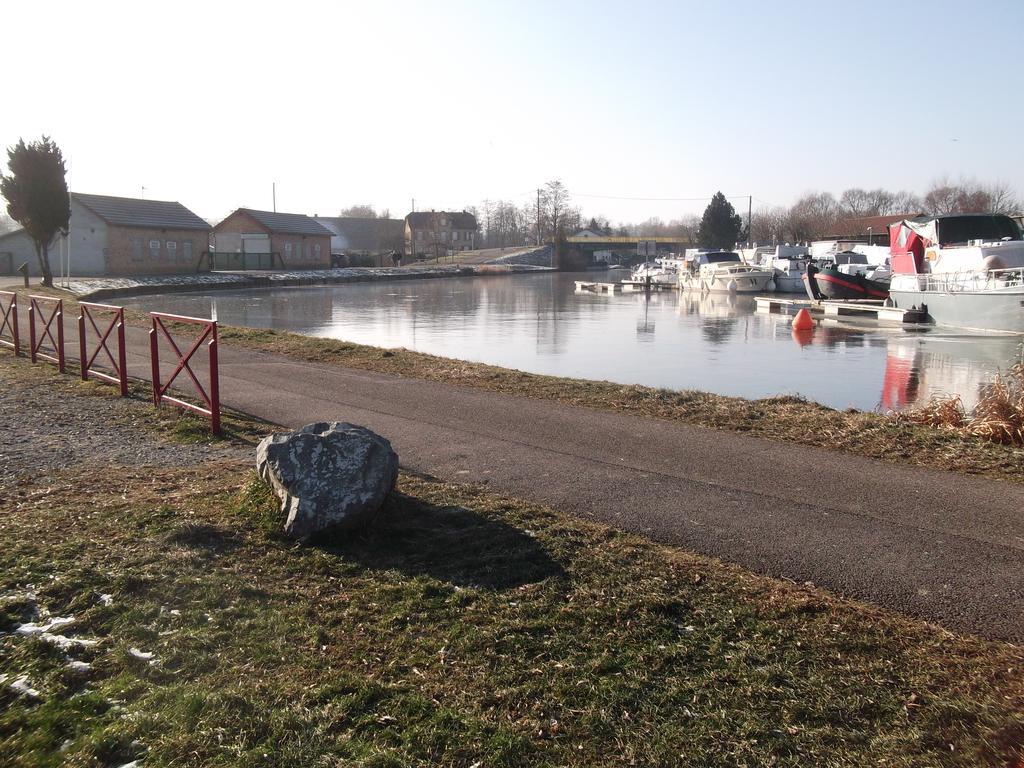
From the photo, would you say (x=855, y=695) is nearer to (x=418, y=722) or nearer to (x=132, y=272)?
(x=418, y=722)

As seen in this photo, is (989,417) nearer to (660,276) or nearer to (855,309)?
(855,309)

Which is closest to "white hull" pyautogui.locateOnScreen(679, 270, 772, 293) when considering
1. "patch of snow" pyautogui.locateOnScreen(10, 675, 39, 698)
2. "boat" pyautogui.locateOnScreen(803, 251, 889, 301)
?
"boat" pyautogui.locateOnScreen(803, 251, 889, 301)

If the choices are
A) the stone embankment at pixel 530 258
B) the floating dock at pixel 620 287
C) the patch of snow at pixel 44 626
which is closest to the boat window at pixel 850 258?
the floating dock at pixel 620 287

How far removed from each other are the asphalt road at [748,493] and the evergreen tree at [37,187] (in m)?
30.1

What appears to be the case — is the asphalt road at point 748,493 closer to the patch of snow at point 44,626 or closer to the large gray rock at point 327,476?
the large gray rock at point 327,476

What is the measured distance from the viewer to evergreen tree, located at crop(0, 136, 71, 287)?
35125 mm

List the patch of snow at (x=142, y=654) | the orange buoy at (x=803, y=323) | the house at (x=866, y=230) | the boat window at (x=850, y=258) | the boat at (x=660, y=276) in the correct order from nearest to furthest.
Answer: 1. the patch of snow at (x=142, y=654)
2. the orange buoy at (x=803, y=323)
3. the boat window at (x=850, y=258)
4. the boat at (x=660, y=276)
5. the house at (x=866, y=230)

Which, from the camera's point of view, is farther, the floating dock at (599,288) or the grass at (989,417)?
the floating dock at (599,288)

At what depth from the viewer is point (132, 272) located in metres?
54.3

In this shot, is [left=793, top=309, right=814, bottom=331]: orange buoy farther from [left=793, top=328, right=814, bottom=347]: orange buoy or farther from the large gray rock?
the large gray rock

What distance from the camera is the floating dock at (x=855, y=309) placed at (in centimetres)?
3092

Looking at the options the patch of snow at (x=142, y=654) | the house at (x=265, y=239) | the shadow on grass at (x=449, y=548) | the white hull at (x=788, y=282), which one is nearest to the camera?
the patch of snow at (x=142, y=654)

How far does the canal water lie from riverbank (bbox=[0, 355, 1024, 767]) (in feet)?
34.6

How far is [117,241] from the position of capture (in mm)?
53219
